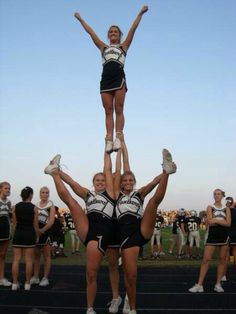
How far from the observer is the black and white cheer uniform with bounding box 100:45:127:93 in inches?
241

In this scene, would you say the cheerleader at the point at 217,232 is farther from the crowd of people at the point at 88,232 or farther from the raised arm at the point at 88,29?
the raised arm at the point at 88,29

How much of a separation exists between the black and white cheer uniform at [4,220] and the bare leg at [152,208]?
12.3 feet

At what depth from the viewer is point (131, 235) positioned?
5086 mm

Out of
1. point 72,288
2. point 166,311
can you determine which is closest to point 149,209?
point 166,311

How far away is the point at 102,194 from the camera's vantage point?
17.6 ft

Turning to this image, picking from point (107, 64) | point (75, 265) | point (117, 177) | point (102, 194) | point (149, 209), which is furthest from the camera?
point (75, 265)

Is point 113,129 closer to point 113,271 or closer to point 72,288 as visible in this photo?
point 113,271

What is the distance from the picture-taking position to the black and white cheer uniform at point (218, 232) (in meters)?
7.54

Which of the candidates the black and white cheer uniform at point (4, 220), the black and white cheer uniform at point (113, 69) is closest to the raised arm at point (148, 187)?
the black and white cheer uniform at point (113, 69)

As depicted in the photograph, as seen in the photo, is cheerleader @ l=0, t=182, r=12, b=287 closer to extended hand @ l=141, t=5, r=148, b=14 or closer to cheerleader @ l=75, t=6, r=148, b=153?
cheerleader @ l=75, t=6, r=148, b=153

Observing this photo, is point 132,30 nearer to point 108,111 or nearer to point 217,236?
point 108,111

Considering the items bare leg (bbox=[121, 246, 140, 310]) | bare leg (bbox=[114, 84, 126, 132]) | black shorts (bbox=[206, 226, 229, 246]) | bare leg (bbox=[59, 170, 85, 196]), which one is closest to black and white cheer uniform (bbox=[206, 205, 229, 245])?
black shorts (bbox=[206, 226, 229, 246])

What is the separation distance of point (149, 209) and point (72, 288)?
383cm

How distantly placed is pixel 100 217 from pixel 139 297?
256 centimetres
